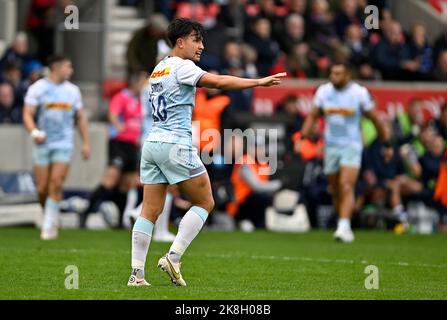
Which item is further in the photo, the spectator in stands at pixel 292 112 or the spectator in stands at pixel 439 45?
the spectator in stands at pixel 439 45

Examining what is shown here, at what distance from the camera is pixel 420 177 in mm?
23484

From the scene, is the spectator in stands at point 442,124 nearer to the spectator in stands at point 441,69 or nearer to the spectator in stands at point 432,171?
the spectator in stands at point 432,171

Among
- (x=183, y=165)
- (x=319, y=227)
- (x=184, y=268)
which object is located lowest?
(x=319, y=227)

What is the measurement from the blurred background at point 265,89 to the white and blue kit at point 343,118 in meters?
3.06

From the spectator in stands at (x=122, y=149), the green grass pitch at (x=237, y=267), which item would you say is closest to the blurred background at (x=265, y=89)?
the spectator in stands at (x=122, y=149)

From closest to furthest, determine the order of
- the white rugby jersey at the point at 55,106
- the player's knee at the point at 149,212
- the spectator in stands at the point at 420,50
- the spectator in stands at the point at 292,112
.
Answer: the player's knee at the point at 149,212, the white rugby jersey at the point at 55,106, the spectator in stands at the point at 292,112, the spectator in stands at the point at 420,50

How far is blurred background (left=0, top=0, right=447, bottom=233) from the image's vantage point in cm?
2158

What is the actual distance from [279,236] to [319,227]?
9.78 ft

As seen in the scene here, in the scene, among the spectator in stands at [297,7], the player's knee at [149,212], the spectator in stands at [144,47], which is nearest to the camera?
the player's knee at [149,212]

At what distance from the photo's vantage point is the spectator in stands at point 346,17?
1075 inches

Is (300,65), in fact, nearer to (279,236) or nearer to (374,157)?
(374,157)

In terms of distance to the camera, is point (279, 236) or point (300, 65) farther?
point (300, 65)

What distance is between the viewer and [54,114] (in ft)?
57.8
